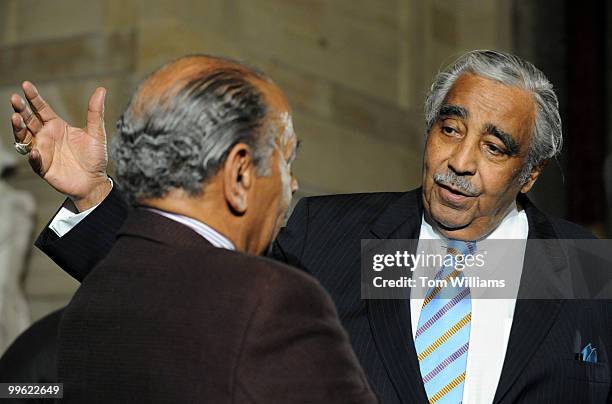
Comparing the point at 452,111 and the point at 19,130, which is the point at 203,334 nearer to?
the point at 19,130

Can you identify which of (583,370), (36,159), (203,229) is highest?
(203,229)

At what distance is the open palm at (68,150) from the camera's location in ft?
8.22

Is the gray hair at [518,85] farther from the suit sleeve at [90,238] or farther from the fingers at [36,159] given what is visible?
the fingers at [36,159]

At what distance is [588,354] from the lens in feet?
9.41

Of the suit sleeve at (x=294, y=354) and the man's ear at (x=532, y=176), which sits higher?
the suit sleeve at (x=294, y=354)

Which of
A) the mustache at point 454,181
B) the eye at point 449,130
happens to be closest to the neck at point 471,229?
the mustache at point 454,181

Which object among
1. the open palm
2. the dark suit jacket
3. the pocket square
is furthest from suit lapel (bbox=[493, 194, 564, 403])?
the open palm

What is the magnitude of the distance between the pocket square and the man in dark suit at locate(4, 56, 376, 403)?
1162 millimetres

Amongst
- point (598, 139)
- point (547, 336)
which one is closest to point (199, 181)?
point (547, 336)

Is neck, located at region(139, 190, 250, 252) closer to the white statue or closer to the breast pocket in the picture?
the breast pocket

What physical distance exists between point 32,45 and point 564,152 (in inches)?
179

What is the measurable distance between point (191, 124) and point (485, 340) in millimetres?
1366

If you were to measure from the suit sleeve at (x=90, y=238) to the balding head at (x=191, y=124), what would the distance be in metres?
0.60

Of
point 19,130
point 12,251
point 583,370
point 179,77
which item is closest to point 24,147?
point 19,130
